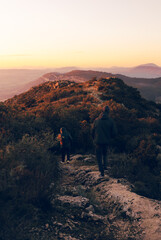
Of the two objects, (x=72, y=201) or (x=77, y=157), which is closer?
(x=72, y=201)

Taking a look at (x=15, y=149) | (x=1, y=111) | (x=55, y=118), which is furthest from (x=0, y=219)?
(x=55, y=118)

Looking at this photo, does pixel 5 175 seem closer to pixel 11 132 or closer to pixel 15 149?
pixel 15 149

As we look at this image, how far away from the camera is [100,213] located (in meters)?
4.87

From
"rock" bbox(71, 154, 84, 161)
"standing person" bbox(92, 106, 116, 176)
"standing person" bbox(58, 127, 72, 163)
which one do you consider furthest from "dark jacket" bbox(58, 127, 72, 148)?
"standing person" bbox(92, 106, 116, 176)

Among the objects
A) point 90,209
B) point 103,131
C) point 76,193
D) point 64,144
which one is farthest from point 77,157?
point 90,209

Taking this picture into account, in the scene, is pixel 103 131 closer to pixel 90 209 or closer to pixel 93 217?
pixel 90 209

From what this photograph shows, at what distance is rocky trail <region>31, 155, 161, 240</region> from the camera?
13.2 ft

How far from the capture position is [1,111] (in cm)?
877

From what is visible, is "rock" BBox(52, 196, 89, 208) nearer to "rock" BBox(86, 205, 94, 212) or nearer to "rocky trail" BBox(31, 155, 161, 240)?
"rocky trail" BBox(31, 155, 161, 240)

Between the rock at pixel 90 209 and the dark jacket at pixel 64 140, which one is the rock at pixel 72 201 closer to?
the rock at pixel 90 209

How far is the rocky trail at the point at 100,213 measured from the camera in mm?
4027

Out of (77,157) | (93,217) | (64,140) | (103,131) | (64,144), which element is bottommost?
(77,157)

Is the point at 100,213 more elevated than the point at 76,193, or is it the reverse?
the point at 76,193

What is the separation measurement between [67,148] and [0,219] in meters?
4.67
